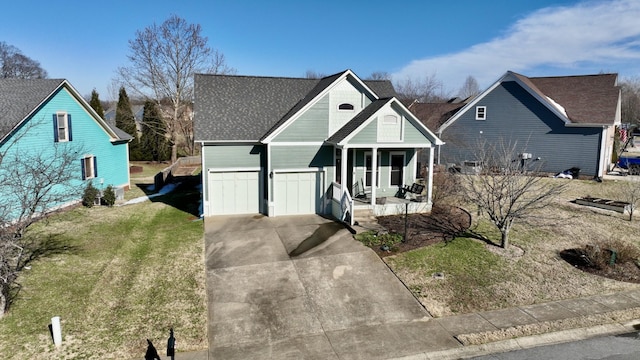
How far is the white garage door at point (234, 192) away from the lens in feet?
60.7

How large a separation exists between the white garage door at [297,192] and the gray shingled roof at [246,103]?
2370 mm

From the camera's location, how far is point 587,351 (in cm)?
881

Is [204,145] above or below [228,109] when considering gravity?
below

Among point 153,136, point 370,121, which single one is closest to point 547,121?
point 370,121

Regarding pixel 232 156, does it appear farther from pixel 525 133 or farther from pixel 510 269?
pixel 525 133

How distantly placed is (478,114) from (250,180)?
799 inches

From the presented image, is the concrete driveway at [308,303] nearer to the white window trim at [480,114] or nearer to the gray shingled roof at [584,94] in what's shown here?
the white window trim at [480,114]

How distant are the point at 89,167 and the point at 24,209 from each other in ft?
48.7

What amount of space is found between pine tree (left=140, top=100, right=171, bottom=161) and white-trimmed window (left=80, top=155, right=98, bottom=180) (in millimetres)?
17967

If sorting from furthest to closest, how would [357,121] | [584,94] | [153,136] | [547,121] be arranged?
[153,136] → [584,94] → [547,121] → [357,121]

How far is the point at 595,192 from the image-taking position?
2367 cm

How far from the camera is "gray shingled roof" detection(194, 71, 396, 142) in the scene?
18.6m

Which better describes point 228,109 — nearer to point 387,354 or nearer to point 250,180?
point 250,180

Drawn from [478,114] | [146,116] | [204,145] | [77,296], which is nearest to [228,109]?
[204,145]
